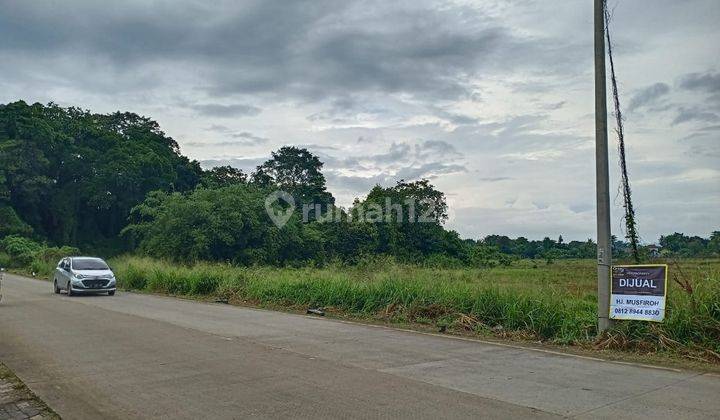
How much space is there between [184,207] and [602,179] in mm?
34466

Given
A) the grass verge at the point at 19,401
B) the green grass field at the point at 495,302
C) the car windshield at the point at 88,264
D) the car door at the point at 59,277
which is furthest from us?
the car door at the point at 59,277

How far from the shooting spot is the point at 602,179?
11.6 m

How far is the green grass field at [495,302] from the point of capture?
421 inches

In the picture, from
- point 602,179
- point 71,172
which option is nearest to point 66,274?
point 602,179

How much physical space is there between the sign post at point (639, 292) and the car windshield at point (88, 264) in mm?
21413

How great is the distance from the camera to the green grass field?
1070 cm

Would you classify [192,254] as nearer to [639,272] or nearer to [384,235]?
[384,235]

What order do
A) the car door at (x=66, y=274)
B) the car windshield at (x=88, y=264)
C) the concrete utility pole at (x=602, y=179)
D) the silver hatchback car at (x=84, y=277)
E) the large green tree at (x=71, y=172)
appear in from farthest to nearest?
the large green tree at (x=71, y=172) → the car windshield at (x=88, y=264) → the car door at (x=66, y=274) → the silver hatchback car at (x=84, y=277) → the concrete utility pole at (x=602, y=179)

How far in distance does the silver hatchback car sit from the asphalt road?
1076 centimetres

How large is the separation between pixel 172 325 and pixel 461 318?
23.0 feet

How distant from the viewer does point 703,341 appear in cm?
1036

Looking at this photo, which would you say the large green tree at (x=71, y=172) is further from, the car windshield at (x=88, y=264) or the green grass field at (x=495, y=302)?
the green grass field at (x=495, y=302)

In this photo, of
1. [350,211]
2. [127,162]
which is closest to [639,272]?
[350,211]

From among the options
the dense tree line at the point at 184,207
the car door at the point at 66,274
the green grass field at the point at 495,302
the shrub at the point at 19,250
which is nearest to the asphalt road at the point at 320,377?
the green grass field at the point at 495,302
